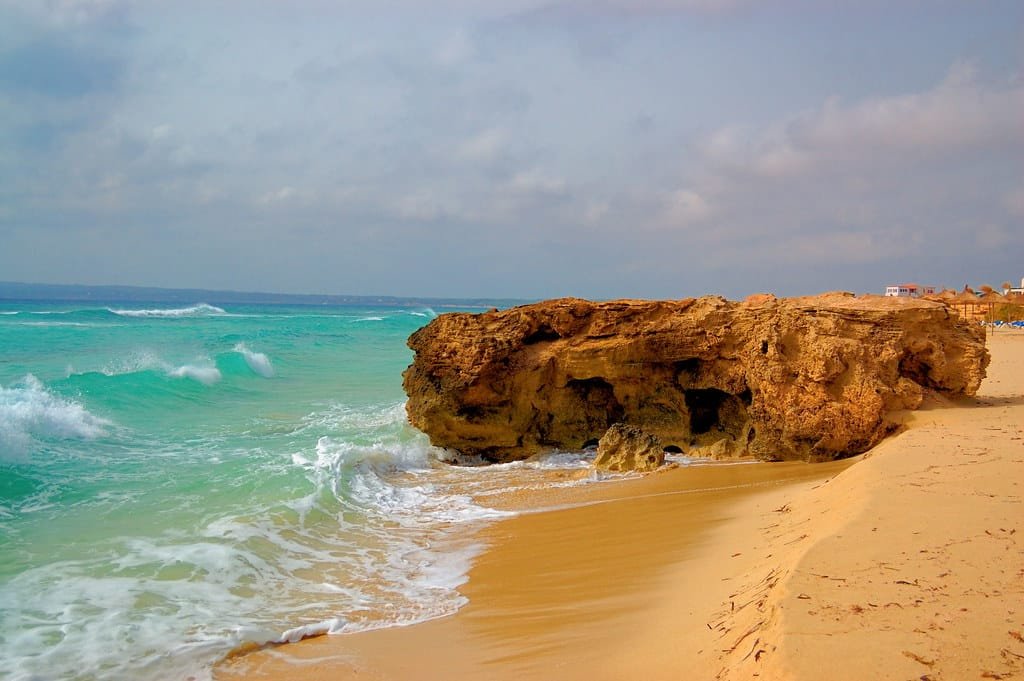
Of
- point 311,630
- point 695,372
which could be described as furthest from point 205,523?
point 695,372

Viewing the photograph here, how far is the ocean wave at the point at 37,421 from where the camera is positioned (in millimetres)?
9087

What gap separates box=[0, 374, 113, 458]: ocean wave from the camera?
9.09 meters

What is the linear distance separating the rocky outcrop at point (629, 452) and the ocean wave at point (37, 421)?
718cm

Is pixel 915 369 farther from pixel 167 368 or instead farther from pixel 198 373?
pixel 167 368

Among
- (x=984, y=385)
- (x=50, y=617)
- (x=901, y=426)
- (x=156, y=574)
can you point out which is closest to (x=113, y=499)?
(x=156, y=574)

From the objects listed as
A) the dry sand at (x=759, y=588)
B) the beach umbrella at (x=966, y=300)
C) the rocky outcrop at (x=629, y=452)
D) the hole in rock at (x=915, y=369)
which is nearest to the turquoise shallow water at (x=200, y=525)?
the dry sand at (x=759, y=588)

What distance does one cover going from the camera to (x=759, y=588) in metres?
3.62

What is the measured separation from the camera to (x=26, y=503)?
24.0ft

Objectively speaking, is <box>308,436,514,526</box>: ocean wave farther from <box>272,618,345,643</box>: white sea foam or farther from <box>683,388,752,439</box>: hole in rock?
<box>683,388,752,439</box>: hole in rock

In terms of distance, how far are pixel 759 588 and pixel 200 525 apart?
5.09m

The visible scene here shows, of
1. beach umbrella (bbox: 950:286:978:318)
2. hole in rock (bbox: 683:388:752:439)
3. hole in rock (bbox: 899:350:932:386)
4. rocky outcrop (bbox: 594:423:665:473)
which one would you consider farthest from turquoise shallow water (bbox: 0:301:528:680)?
beach umbrella (bbox: 950:286:978:318)

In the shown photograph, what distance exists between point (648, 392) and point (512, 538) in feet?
12.8

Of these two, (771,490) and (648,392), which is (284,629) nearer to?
(771,490)

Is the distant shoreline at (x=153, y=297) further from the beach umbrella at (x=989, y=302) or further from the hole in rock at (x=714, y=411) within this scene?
the hole in rock at (x=714, y=411)
